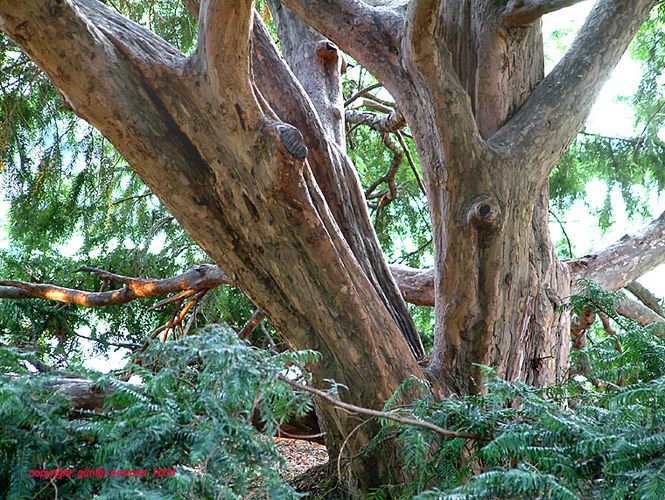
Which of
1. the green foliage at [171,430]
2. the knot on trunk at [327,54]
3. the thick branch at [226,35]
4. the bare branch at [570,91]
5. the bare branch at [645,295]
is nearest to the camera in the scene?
the green foliage at [171,430]

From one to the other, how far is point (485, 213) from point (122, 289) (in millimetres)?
2081

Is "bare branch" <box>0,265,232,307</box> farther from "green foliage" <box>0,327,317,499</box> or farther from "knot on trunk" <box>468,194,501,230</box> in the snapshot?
"green foliage" <box>0,327,317,499</box>

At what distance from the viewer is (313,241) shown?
83.9 inches

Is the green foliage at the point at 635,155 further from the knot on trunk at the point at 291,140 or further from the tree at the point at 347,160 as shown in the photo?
the knot on trunk at the point at 291,140

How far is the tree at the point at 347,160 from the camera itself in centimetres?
204

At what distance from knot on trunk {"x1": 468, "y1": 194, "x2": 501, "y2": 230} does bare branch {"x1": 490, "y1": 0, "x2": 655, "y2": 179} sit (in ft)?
0.74

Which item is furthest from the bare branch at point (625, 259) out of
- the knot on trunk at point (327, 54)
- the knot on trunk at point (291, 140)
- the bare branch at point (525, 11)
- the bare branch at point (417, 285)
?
the knot on trunk at point (291, 140)

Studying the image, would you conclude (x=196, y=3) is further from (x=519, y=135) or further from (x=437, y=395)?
(x=437, y=395)

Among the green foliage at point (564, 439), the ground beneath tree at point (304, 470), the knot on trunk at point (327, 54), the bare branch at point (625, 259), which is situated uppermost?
the knot on trunk at point (327, 54)

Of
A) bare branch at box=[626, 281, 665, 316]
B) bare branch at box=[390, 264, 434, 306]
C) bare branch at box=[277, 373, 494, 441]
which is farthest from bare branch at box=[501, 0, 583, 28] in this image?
bare branch at box=[626, 281, 665, 316]

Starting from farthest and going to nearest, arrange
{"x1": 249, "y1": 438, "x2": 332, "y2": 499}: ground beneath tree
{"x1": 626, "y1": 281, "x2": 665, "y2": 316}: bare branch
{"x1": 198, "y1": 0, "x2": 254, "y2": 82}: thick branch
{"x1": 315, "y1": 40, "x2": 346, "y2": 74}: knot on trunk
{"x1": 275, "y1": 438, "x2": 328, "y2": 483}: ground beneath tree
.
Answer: {"x1": 626, "y1": 281, "x2": 665, "y2": 316}: bare branch → {"x1": 315, "y1": 40, "x2": 346, "y2": 74}: knot on trunk → {"x1": 275, "y1": 438, "x2": 328, "y2": 483}: ground beneath tree → {"x1": 249, "y1": 438, "x2": 332, "y2": 499}: ground beneath tree → {"x1": 198, "y1": 0, "x2": 254, "y2": 82}: thick branch

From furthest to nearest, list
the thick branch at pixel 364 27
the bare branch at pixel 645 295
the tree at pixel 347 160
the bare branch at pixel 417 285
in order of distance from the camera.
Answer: the bare branch at pixel 645 295, the bare branch at pixel 417 285, the thick branch at pixel 364 27, the tree at pixel 347 160

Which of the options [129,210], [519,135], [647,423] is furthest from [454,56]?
[129,210]

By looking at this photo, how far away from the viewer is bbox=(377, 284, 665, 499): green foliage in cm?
111
